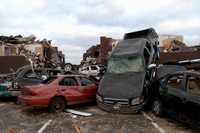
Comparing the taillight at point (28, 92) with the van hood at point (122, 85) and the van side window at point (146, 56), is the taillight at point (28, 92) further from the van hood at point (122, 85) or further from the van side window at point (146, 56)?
the van side window at point (146, 56)

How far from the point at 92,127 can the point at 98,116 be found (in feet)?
5.26

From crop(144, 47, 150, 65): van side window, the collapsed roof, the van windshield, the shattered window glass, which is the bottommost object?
the shattered window glass

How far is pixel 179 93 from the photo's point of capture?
8.98 meters

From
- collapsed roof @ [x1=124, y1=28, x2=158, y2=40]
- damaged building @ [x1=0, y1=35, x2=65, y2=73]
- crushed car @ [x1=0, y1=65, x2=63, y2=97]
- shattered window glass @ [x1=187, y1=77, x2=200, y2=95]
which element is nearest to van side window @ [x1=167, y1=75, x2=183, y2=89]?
shattered window glass @ [x1=187, y1=77, x2=200, y2=95]

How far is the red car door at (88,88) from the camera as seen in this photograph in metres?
12.4

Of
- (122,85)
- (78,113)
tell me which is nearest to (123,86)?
→ (122,85)

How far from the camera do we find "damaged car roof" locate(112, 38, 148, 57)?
511 inches

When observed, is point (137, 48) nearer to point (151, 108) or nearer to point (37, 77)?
point (151, 108)

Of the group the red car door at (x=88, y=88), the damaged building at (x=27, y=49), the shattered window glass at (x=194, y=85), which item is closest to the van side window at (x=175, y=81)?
the shattered window glass at (x=194, y=85)

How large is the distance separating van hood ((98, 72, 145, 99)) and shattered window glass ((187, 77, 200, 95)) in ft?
8.03

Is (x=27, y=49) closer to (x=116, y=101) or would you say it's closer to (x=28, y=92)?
(x=28, y=92)

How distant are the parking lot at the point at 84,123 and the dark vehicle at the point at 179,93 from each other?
492 millimetres

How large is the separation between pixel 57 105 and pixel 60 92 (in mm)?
481

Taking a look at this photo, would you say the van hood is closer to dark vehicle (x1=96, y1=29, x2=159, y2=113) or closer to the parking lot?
dark vehicle (x1=96, y1=29, x2=159, y2=113)
